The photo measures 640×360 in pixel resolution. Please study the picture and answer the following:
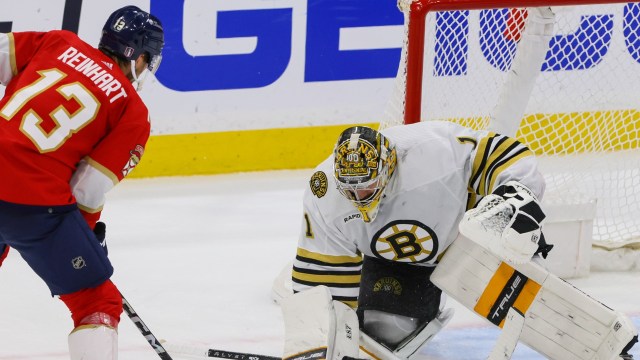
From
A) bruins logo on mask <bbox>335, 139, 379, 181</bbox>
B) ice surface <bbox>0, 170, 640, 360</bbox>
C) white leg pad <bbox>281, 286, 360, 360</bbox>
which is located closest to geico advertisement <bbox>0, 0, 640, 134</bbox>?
ice surface <bbox>0, 170, 640, 360</bbox>

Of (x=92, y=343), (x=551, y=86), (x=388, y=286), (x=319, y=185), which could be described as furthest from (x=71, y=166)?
(x=551, y=86)

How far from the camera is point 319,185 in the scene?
314 cm

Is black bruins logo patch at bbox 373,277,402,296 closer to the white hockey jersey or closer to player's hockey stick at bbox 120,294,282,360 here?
the white hockey jersey

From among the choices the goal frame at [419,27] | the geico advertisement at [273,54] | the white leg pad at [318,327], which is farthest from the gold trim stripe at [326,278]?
the geico advertisement at [273,54]

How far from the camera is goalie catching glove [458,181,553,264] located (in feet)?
8.90

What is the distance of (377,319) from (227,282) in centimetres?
98

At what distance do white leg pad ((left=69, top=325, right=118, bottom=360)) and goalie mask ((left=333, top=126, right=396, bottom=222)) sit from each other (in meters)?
0.70

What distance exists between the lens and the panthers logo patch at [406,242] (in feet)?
10.5

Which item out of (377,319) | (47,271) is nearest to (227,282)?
(377,319)

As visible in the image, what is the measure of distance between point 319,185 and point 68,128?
27.1 inches

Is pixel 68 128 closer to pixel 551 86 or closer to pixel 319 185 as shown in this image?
pixel 319 185

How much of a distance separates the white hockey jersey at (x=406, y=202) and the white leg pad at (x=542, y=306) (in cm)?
17

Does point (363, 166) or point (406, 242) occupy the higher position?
point (363, 166)

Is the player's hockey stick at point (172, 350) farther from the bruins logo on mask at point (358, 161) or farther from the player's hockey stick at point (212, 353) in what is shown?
the bruins logo on mask at point (358, 161)
